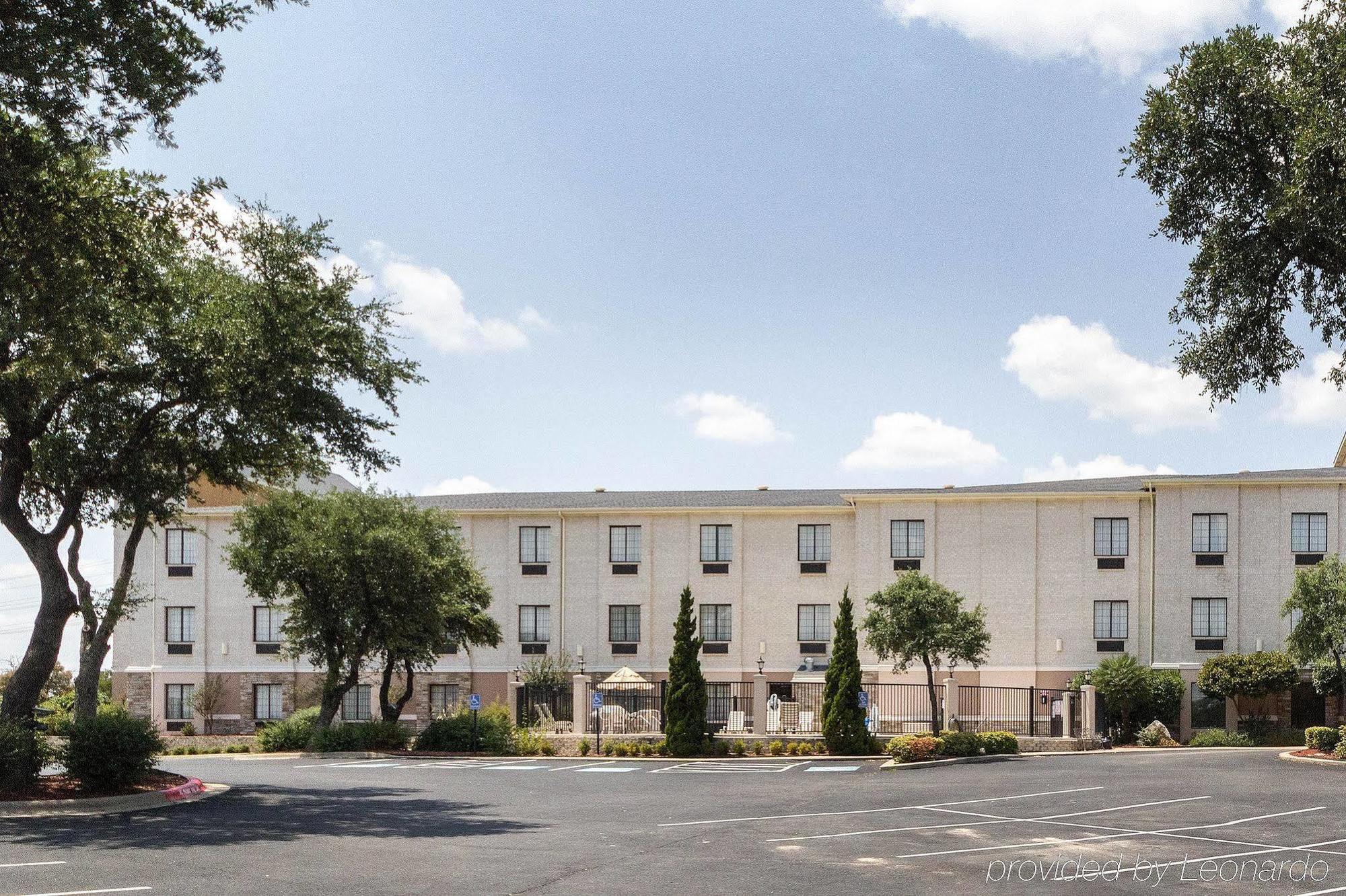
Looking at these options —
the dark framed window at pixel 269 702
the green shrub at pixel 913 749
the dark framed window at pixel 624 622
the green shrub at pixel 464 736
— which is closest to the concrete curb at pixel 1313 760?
the green shrub at pixel 913 749

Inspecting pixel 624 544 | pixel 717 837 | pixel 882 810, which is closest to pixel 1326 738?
pixel 882 810

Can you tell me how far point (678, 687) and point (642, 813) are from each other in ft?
53.5

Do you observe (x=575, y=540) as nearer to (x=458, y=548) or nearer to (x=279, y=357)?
(x=458, y=548)

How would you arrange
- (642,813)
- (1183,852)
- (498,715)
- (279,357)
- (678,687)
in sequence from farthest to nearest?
(498,715) → (678,687) → (279,357) → (642,813) → (1183,852)

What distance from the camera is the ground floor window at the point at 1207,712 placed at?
4594 cm

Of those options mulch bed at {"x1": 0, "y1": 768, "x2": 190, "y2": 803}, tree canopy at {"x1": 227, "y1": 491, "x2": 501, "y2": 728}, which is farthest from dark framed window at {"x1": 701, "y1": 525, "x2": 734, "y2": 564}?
mulch bed at {"x1": 0, "y1": 768, "x2": 190, "y2": 803}

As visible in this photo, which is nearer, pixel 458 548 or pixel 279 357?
pixel 279 357

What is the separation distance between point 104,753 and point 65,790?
2.71 ft

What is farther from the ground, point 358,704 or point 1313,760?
point 1313,760

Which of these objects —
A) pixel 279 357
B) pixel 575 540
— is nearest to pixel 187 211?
pixel 279 357

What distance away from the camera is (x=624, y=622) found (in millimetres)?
51469

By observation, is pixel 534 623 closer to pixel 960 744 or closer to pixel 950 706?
pixel 950 706

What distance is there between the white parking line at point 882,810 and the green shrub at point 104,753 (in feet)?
30.0

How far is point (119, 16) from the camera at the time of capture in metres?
13.9
